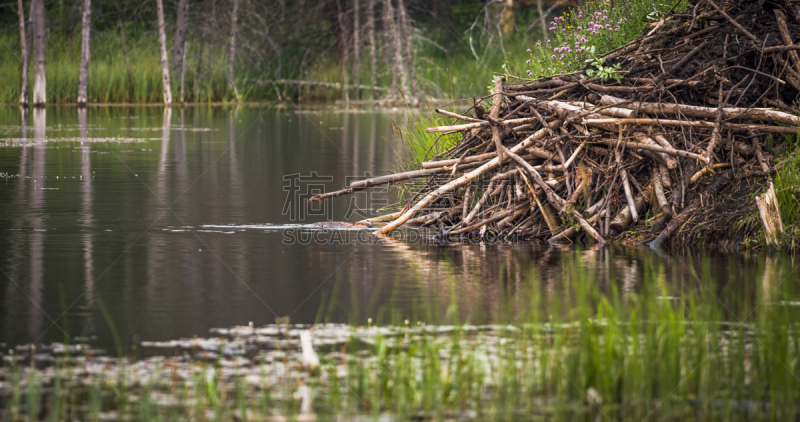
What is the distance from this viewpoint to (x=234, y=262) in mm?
8453

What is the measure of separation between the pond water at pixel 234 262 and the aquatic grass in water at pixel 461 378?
467mm

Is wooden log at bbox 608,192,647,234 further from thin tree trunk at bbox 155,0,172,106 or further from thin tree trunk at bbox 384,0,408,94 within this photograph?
thin tree trunk at bbox 155,0,172,106

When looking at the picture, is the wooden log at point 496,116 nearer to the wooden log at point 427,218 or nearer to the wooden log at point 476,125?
the wooden log at point 476,125

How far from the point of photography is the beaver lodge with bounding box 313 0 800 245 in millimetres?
9648

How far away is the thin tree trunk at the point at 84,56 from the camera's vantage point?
3366 cm

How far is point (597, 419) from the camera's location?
458 centimetres

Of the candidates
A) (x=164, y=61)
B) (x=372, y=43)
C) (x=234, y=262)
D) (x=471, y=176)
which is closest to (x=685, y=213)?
(x=471, y=176)

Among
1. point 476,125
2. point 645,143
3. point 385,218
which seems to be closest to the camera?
point 645,143

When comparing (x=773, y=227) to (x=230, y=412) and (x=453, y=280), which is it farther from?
(x=230, y=412)

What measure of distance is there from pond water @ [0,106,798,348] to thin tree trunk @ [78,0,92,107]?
17.9 metres

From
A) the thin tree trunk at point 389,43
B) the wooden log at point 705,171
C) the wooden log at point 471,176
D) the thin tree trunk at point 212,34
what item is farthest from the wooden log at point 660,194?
the thin tree trunk at point 212,34

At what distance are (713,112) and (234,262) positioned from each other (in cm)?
462

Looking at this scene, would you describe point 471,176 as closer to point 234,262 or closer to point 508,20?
point 234,262

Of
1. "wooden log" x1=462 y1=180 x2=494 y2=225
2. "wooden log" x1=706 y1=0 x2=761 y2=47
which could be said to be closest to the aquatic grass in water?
"wooden log" x1=462 y1=180 x2=494 y2=225
